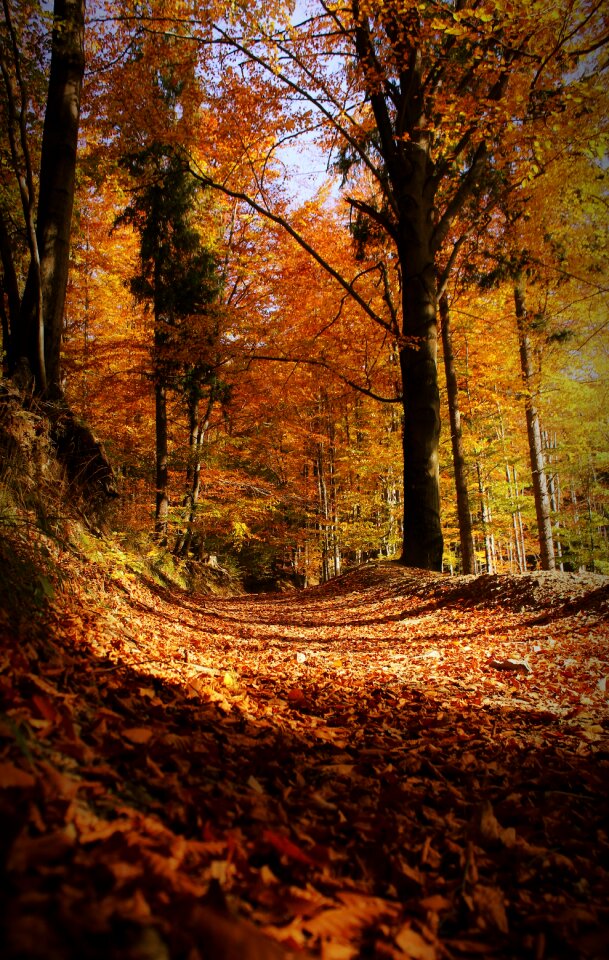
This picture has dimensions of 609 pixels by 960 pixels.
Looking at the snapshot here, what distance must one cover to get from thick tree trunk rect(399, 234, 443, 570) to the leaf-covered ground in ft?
16.6

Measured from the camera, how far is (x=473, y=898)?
1.23 meters

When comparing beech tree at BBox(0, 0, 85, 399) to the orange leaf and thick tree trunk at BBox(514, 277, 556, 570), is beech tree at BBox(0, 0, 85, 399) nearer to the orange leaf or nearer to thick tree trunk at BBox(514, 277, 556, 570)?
the orange leaf

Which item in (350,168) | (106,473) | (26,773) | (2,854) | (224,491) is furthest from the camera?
(224,491)

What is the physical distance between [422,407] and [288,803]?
766cm

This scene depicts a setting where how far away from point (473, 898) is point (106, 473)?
17.2ft

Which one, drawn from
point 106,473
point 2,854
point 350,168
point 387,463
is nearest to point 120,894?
point 2,854

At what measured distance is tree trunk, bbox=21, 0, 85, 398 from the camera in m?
4.94

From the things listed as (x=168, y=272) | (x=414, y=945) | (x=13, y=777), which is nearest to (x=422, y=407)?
(x=168, y=272)

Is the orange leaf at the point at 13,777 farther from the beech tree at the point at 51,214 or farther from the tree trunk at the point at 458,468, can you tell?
the tree trunk at the point at 458,468

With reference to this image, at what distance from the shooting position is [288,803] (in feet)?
5.11

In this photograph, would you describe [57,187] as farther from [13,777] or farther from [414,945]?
[414,945]

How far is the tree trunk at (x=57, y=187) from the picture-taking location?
16.2 feet

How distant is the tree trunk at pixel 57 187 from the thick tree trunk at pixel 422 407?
5.44 metres

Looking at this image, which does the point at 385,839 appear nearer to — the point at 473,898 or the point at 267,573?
the point at 473,898
